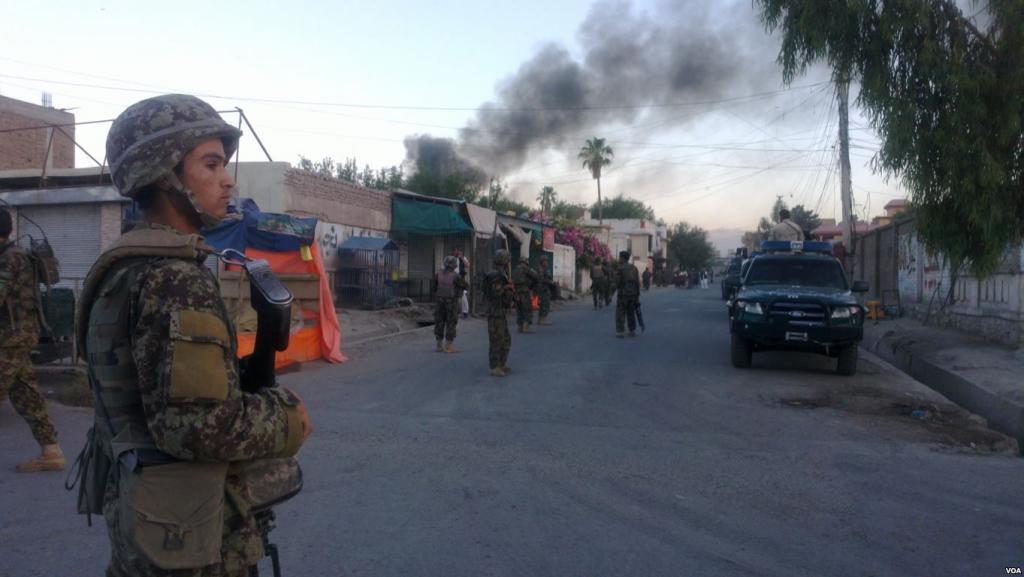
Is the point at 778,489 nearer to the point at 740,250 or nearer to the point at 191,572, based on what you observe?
the point at 191,572

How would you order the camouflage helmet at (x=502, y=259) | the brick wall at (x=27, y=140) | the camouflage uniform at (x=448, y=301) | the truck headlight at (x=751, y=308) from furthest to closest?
1. the brick wall at (x=27, y=140)
2. the camouflage uniform at (x=448, y=301)
3. the camouflage helmet at (x=502, y=259)
4. the truck headlight at (x=751, y=308)

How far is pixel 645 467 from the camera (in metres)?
6.07

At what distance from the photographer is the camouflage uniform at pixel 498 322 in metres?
10.8

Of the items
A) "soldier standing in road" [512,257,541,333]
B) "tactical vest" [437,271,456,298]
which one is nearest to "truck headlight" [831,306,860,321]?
"tactical vest" [437,271,456,298]

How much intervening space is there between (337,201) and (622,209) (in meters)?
83.9

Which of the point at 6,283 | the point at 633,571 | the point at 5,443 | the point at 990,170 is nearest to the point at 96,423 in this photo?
the point at 633,571

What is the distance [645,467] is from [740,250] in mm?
16400

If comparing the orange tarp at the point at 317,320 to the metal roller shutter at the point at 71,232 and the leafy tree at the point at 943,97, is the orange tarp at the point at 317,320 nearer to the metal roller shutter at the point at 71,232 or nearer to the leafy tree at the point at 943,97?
the metal roller shutter at the point at 71,232

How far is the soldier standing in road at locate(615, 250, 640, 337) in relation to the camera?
1594 cm

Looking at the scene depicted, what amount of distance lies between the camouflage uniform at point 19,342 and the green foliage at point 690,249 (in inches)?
3565

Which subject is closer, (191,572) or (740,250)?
(191,572)

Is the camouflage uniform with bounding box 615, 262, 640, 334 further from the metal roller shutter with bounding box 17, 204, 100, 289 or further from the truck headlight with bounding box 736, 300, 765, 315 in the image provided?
the metal roller shutter with bounding box 17, 204, 100, 289

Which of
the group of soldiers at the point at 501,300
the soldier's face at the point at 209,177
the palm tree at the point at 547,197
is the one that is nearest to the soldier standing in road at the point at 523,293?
the group of soldiers at the point at 501,300

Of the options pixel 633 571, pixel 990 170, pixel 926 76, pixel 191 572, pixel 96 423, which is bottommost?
pixel 633 571
